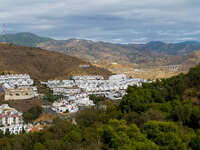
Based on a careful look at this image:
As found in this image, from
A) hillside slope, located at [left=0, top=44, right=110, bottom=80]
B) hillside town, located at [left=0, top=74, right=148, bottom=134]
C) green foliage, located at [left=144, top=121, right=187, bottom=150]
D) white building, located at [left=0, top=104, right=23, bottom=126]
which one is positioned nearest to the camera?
green foliage, located at [left=144, top=121, right=187, bottom=150]

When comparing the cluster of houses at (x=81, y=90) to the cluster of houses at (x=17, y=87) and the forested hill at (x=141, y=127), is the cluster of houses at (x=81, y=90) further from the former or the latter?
the forested hill at (x=141, y=127)

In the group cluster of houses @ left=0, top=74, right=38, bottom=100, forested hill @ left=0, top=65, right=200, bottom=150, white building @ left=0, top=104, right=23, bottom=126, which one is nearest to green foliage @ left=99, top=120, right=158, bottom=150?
forested hill @ left=0, top=65, right=200, bottom=150

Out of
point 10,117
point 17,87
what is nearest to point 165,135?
point 10,117

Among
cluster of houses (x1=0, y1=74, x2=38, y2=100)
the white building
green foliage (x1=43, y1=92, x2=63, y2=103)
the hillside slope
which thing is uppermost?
the hillside slope

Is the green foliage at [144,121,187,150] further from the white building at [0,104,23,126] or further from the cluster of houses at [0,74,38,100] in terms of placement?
the cluster of houses at [0,74,38,100]

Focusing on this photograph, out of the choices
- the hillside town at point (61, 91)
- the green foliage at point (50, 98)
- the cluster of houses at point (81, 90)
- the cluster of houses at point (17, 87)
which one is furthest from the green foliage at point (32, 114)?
the cluster of houses at point (17, 87)

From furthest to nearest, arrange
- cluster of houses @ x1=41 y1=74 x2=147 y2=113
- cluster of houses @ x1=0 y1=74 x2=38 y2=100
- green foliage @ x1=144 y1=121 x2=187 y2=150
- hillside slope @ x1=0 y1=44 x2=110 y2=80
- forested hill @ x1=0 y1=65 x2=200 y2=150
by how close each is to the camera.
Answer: hillside slope @ x1=0 y1=44 x2=110 y2=80 → cluster of houses @ x1=0 y1=74 x2=38 y2=100 → cluster of houses @ x1=41 y1=74 x2=147 y2=113 → forested hill @ x1=0 y1=65 x2=200 y2=150 → green foliage @ x1=144 y1=121 x2=187 y2=150

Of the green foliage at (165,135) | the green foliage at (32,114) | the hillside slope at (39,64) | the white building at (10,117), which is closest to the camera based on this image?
the green foliage at (165,135)

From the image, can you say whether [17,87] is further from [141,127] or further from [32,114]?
[141,127]

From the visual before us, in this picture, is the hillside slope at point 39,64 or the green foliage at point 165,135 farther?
the hillside slope at point 39,64
